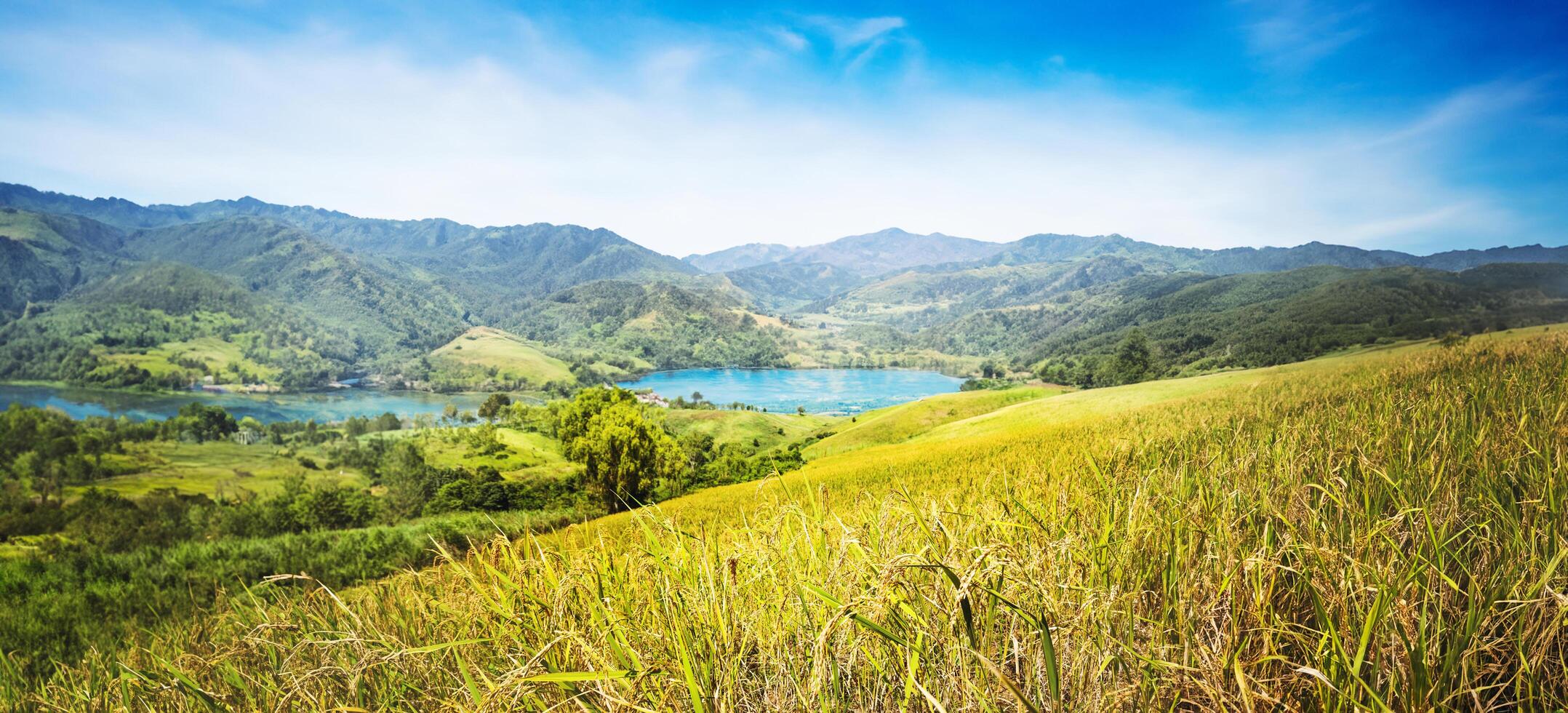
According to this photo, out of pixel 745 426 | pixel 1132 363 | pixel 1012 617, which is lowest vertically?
pixel 745 426

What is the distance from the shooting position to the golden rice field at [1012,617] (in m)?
1.45

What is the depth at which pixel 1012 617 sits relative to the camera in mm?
1594

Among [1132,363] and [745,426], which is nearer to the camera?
[1132,363]

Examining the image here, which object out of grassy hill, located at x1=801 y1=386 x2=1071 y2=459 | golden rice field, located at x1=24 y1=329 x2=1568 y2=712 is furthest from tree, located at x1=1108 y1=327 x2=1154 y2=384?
golden rice field, located at x1=24 y1=329 x2=1568 y2=712

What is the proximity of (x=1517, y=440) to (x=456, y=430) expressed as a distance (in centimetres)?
16159

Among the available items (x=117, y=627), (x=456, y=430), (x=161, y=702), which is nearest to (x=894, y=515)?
(x=161, y=702)

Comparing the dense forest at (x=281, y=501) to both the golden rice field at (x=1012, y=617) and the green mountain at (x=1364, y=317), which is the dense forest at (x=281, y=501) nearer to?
the golden rice field at (x=1012, y=617)

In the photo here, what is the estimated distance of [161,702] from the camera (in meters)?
2.43

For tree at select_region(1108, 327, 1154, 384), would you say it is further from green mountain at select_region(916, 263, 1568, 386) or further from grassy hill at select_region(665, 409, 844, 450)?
grassy hill at select_region(665, 409, 844, 450)

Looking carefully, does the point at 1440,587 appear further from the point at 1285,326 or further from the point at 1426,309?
the point at 1285,326

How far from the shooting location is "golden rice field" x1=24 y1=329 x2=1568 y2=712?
145 cm

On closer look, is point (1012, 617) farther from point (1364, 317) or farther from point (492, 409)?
point (492, 409)

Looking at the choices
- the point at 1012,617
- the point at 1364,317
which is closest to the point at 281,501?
the point at 1012,617

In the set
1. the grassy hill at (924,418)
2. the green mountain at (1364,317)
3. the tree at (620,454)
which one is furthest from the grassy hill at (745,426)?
the tree at (620,454)
